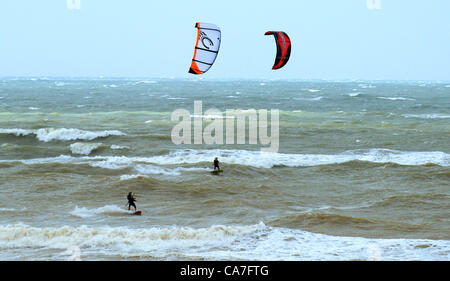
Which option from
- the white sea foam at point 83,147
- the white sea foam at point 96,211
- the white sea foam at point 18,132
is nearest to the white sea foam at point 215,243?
the white sea foam at point 96,211

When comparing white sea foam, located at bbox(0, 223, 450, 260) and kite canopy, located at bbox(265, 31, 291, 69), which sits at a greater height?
kite canopy, located at bbox(265, 31, 291, 69)

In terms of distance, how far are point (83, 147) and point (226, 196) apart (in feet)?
37.6

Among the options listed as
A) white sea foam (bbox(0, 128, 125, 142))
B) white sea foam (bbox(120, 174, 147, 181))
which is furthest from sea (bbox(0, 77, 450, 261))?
white sea foam (bbox(0, 128, 125, 142))

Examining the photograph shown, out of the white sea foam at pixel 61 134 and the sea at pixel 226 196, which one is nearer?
the sea at pixel 226 196

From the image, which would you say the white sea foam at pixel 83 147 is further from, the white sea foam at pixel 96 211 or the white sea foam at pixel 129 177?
the white sea foam at pixel 96 211

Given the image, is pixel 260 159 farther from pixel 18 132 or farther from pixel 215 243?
pixel 18 132

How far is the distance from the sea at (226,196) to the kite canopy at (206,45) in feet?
13.3

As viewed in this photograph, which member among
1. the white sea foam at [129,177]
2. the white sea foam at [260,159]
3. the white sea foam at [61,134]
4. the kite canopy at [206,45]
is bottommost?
the white sea foam at [260,159]

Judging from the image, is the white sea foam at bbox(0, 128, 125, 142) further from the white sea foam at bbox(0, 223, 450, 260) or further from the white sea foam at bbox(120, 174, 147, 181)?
the white sea foam at bbox(0, 223, 450, 260)

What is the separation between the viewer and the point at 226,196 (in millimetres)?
16906

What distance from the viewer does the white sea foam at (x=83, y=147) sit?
25.5 m

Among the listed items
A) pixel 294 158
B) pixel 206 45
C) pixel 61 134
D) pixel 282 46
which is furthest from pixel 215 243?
pixel 61 134

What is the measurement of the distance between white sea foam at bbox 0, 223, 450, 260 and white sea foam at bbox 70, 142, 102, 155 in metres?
12.8

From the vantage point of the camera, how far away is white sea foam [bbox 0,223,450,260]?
35.9 feet
